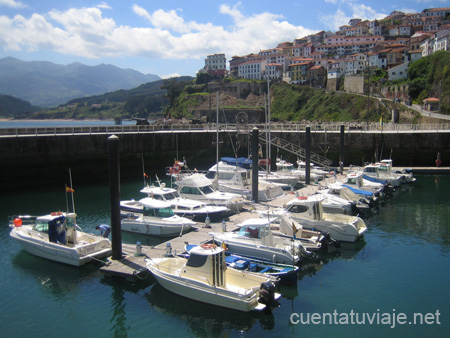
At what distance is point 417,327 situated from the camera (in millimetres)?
Result: 13578

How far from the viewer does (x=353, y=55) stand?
409ft

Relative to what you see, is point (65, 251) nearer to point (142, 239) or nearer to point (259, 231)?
point (142, 239)

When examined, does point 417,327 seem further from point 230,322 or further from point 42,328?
point 42,328

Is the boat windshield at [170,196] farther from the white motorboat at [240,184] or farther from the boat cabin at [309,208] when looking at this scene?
the boat cabin at [309,208]

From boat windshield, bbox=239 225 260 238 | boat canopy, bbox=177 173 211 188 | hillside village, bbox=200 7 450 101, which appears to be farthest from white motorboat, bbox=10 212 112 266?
hillside village, bbox=200 7 450 101

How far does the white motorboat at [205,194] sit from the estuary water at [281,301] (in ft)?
17.6

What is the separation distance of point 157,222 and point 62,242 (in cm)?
492

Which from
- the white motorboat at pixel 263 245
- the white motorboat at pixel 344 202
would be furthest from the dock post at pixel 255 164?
the white motorboat at pixel 263 245

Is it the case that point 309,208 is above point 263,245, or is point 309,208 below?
above

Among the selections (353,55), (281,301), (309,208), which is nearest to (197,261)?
(281,301)

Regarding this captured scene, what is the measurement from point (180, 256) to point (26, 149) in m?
28.8

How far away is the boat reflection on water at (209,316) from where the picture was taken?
43.8 ft

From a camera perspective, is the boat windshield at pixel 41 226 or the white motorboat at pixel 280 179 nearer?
the boat windshield at pixel 41 226

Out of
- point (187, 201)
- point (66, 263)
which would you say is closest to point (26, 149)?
point (187, 201)
